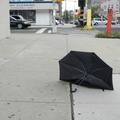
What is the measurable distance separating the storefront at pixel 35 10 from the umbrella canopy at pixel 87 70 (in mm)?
34750

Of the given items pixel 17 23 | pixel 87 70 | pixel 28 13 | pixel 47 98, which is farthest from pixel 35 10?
pixel 47 98

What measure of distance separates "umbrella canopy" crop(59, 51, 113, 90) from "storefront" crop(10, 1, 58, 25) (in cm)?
3475

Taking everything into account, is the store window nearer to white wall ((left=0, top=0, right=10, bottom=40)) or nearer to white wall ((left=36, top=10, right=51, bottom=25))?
white wall ((left=36, top=10, right=51, bottom=25))

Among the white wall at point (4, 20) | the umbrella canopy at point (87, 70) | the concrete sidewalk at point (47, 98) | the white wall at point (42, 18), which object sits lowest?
the concrete sidewalk at point (47, 98)

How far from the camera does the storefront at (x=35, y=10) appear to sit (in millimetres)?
38625

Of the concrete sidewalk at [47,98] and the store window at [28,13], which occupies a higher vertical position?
the store window at [28,13]

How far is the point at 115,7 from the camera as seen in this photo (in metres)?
122

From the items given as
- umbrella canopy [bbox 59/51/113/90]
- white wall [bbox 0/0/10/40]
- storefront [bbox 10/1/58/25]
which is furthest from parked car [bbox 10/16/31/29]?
umbrella canopy [bbox 59/51/113/90]

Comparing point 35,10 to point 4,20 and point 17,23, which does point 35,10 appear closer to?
point 17,23

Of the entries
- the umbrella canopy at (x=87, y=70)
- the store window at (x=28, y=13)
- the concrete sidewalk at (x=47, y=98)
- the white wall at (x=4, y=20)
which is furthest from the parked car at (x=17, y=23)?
the umbrella canopy at (x=87, y=70)

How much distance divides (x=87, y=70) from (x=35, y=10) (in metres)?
37.3

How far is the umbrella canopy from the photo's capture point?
15.2 feet

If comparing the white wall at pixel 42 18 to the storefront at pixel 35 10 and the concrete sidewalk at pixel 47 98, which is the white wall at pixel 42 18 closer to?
the storefront at pixel 35 10

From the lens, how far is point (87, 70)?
4.77 metres
